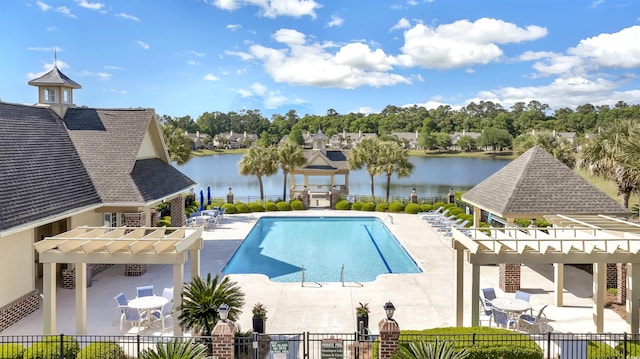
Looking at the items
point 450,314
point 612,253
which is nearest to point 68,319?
point 450,314

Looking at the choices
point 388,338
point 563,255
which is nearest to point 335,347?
point 388,338

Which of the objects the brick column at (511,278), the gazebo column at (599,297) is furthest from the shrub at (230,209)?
the gazebo column at (599,297)

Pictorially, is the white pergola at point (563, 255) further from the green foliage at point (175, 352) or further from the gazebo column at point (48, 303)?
the gazebo column at point (48, 303)

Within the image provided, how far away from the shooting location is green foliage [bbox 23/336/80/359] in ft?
30.1

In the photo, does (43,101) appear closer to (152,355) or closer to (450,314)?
(152,355)

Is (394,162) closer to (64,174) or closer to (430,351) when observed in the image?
(64,174)

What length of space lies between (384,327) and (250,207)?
82.3ft

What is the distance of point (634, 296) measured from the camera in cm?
1143

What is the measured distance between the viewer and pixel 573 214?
16.2 m

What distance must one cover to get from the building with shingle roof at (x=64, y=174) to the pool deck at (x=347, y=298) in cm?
188

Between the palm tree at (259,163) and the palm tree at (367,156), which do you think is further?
the palm tree at (367,156)

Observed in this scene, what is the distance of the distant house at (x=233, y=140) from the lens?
131m

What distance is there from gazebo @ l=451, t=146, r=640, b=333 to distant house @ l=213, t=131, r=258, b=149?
361 ft

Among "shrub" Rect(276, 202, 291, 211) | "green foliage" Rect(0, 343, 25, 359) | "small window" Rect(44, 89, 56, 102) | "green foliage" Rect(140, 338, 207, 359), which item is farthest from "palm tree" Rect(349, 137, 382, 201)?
"green foliage" Rect(0, 343, 25, 359)
